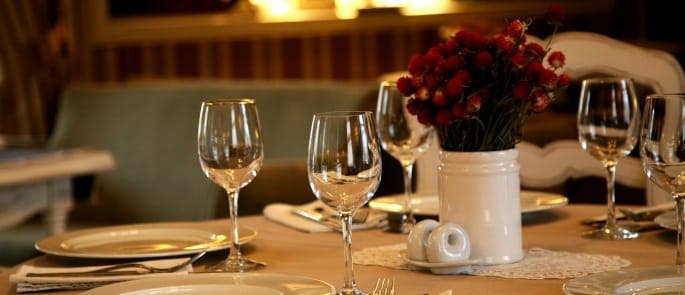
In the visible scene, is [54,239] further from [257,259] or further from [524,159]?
[524,159]

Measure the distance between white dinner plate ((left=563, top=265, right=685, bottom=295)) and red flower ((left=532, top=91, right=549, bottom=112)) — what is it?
255 millimetres

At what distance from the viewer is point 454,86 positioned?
134 centimetres

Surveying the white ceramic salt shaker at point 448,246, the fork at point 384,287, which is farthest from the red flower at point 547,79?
the fork at point 384,287

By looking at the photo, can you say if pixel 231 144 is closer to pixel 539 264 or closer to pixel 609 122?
pixel 539 264

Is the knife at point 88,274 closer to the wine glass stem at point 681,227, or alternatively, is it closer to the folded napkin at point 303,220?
the folded napkin at point 303,220

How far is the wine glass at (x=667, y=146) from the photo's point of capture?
4.11 ft

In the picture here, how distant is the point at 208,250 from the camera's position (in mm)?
1517

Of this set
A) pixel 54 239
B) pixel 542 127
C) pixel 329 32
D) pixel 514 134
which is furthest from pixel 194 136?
pixel 514 134

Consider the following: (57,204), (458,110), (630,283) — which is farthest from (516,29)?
(57,204)

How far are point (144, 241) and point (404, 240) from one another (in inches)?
16.0

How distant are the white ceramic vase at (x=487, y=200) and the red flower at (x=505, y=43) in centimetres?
14

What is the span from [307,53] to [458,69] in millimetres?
4859

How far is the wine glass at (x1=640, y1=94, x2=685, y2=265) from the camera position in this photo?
125 centimetres

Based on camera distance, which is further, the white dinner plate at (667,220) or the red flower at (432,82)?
the white dinner plate at (667,220)
